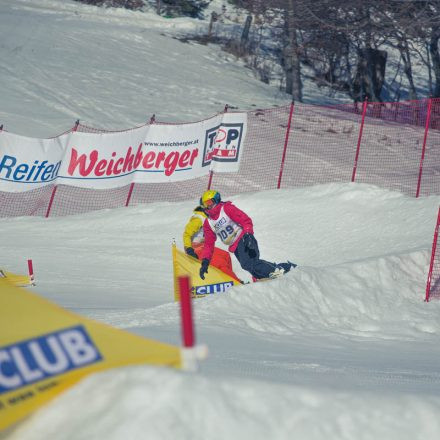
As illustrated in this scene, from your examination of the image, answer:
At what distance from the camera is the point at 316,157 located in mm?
23344

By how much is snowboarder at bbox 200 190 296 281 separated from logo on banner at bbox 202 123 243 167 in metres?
5.23

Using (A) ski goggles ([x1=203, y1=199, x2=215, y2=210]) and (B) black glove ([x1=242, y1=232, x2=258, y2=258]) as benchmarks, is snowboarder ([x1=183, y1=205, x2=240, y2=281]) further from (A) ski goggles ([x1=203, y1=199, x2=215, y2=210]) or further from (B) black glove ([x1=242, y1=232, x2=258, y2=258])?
(B) black glove ([x1=242, y1=232, x2=258, y2=258])

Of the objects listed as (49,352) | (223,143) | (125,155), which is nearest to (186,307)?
(49,352)

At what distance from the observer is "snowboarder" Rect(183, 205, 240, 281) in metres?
12.6

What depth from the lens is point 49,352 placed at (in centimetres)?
479

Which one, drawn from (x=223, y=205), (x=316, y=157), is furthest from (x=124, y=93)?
(x=223, y=205)

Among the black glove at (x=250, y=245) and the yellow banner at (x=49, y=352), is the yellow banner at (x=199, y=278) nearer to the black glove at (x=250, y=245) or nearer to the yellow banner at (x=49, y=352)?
the black glove at (x=250, y=245)

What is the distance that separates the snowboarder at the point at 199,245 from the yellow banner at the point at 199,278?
0.24m

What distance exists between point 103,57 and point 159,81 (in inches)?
94.8

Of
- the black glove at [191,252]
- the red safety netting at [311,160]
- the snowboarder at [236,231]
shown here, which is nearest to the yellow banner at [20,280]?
the black glove at [191,252]

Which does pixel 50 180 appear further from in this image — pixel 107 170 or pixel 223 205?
pixel 223 205

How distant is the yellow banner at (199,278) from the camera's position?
12.1 meters

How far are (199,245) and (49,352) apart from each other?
820 cm

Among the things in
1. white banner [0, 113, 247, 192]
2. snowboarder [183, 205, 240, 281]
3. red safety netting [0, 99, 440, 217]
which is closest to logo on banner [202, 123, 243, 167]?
white banner [0, 113, 247, 192]
